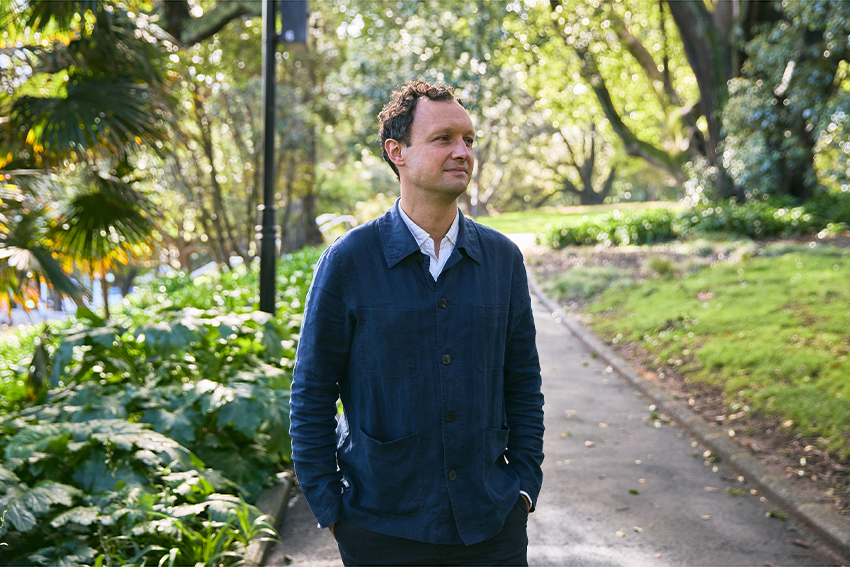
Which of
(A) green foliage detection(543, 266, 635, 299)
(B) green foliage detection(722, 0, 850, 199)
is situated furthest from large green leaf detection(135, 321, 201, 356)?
(B) green foliage detection(722, 0, 850, 199)

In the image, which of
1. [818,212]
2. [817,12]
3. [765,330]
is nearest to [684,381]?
[765,330]

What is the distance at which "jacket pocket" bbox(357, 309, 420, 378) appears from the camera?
2.03 m

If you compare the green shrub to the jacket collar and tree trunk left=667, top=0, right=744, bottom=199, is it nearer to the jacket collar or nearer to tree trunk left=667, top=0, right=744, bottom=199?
tree trunk left=667, top=0, right=744, bottom=199

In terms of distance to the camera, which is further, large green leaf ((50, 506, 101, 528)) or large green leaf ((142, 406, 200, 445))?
large green leaf ((142, 406, 200, 445))

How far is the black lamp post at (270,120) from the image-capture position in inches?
269

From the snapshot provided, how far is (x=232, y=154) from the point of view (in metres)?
22.0

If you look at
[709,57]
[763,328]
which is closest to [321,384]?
[763,328]

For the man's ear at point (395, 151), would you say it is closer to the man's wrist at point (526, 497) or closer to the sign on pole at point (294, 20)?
the man's wrist at point (526, 497)

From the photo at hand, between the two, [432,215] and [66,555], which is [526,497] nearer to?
[432,215]

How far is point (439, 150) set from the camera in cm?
207

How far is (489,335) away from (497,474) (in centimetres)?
43

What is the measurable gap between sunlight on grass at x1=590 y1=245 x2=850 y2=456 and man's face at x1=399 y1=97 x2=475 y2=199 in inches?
183

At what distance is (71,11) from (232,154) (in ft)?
54.4

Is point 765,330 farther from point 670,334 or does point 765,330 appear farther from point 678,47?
point 678,47
